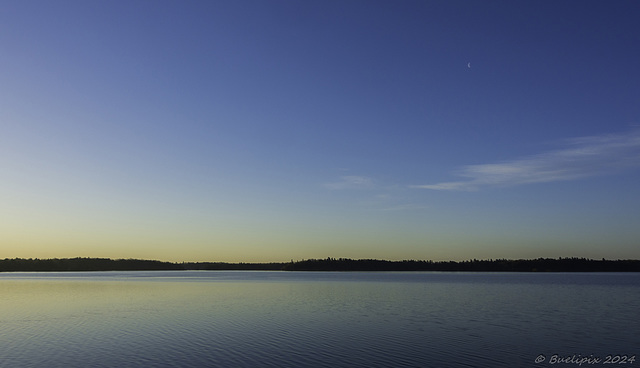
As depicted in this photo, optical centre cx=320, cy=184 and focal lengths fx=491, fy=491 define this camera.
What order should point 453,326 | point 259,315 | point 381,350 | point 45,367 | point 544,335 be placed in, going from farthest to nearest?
point 259,315 → point 453,326 → point 544,335 → point 381,350 → point 45,367

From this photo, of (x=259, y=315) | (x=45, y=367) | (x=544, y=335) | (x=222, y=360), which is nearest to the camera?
(x=45, y=367)

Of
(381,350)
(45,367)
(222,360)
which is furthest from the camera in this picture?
(381,350)

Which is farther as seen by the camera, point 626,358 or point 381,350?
point 381,350

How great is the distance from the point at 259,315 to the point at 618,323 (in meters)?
31.2

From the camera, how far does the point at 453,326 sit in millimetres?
38188

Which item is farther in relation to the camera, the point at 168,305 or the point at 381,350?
the point at 168,305

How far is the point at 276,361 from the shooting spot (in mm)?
26391

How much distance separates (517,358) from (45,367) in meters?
24.7

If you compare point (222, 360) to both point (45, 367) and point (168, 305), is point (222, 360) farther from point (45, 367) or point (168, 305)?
point (168, 305)

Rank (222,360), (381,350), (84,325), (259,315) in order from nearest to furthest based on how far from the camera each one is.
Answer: (222,360) → (381,350) → (84,325) → (259,315)

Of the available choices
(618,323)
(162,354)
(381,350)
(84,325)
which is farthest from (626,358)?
(84,325)

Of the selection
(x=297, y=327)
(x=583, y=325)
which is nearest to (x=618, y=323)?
(x=583, y=325)

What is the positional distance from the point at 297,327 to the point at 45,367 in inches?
743

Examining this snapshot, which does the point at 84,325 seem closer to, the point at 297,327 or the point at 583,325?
the point at 297,327
